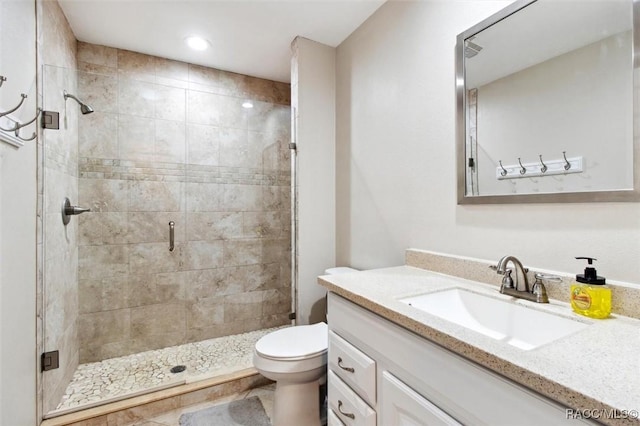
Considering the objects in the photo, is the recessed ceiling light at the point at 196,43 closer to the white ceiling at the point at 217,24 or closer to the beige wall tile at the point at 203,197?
the white ceiling at the point at 217,24

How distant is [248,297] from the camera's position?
2.67 metres

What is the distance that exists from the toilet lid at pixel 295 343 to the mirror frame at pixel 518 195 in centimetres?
103

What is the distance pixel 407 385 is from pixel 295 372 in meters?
0.77

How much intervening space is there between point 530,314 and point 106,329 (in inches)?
105

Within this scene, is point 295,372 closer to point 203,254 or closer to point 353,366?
point 353,366

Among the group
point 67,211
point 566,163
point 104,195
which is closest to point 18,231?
point 67,211

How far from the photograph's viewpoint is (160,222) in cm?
240

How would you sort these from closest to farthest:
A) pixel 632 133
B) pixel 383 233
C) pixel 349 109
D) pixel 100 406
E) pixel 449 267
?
pixel 632 133, pixel 449 267, pixel 100 406, pixel 383 233, pixel 349 109

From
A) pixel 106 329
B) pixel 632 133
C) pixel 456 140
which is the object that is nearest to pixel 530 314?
pixel 632 133

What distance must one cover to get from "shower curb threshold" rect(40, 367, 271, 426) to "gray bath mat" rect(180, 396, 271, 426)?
100 millimetres

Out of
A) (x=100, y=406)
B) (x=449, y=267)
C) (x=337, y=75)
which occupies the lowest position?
(x=100, y=406)

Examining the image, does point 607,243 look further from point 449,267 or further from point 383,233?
point 383,233

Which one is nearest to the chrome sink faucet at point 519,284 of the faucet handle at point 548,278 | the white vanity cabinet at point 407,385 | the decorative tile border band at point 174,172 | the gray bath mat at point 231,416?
the faucet handle at point 548,278

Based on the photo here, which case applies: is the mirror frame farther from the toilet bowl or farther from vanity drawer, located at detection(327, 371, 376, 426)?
the toilet bowl
